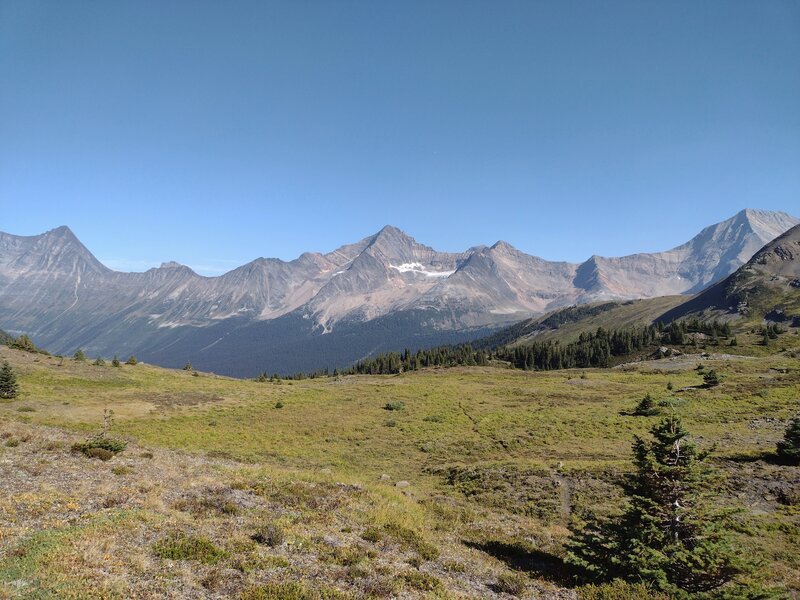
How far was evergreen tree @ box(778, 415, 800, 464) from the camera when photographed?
25375 millimetres

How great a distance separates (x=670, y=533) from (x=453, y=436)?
30151 mm

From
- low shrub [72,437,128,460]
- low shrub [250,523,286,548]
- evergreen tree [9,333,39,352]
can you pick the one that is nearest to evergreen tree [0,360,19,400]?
low shrub [72,437,128,460]

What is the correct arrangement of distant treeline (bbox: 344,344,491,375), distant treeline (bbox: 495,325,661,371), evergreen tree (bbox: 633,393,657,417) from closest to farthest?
1. evergreen tree (bbox: 633,393,657,417)
2. distant treeline (bbox: 344,344,491,375)
3. distant treeline (bbox: 495,325,661,371)

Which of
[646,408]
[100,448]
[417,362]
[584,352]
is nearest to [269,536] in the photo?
[100,448]

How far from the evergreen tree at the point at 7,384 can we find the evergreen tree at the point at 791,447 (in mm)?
66338

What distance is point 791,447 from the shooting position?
1008 inches

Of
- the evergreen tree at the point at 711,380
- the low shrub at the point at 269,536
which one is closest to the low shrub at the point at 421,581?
the low shrub at the point at 269,536

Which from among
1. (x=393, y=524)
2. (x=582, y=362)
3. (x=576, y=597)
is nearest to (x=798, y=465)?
(x=576, y=597)

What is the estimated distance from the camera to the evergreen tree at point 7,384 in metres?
42.1

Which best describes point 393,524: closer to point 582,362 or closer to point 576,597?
point 576,597

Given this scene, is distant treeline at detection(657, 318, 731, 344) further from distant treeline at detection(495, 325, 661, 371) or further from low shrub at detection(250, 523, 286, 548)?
low shrub at detection(250, 523, 286, 548)

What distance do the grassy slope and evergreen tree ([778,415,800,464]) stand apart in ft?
4.78

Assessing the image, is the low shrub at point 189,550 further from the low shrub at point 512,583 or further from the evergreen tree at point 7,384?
the evergreen tree at point 7,384

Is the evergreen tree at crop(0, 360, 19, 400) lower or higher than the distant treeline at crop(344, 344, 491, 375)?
higher
